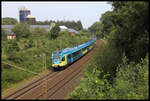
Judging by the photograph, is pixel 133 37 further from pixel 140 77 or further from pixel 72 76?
pixel 72 76

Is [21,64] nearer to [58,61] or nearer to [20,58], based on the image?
[20,58]

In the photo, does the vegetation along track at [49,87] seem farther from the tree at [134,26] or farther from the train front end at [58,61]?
the tree at [134,26]

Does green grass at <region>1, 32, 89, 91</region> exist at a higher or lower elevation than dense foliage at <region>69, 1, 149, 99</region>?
lower

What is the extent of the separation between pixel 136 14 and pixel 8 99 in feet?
36.7

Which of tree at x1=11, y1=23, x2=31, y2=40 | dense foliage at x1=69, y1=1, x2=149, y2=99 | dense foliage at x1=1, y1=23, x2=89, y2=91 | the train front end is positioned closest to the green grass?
dense foliage at x1=1, y1=23, x2=89, y2=91

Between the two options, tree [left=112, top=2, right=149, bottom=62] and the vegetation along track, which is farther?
the vegetation along track

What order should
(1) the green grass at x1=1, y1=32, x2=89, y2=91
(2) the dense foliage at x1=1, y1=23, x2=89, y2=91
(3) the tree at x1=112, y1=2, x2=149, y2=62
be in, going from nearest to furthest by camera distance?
1. (3) the tree at x1=112, y1=2, x2=149, y2=62
2. (1) the green grass at x1=1, y1=32, x2=89, y2=91
3. (2) the dense foliage at x1=1, y1=23, x2=89, y2=91

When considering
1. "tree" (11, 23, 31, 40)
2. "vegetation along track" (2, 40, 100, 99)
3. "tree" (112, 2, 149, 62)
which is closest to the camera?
"tree" (112, 2, 149, 62)

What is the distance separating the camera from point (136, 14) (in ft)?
38.7

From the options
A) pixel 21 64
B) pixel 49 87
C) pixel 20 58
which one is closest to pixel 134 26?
pixel 49 87

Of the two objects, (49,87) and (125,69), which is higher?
(125,69)

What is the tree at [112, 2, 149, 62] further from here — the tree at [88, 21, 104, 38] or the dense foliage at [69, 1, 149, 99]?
the tree at [88, 21, 104, 38]

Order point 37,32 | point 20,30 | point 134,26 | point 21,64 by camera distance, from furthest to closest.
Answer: point 37,32 → point 20,30 → point 21,64 → point 134,26

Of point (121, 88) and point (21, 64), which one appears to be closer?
point (121, 88)
